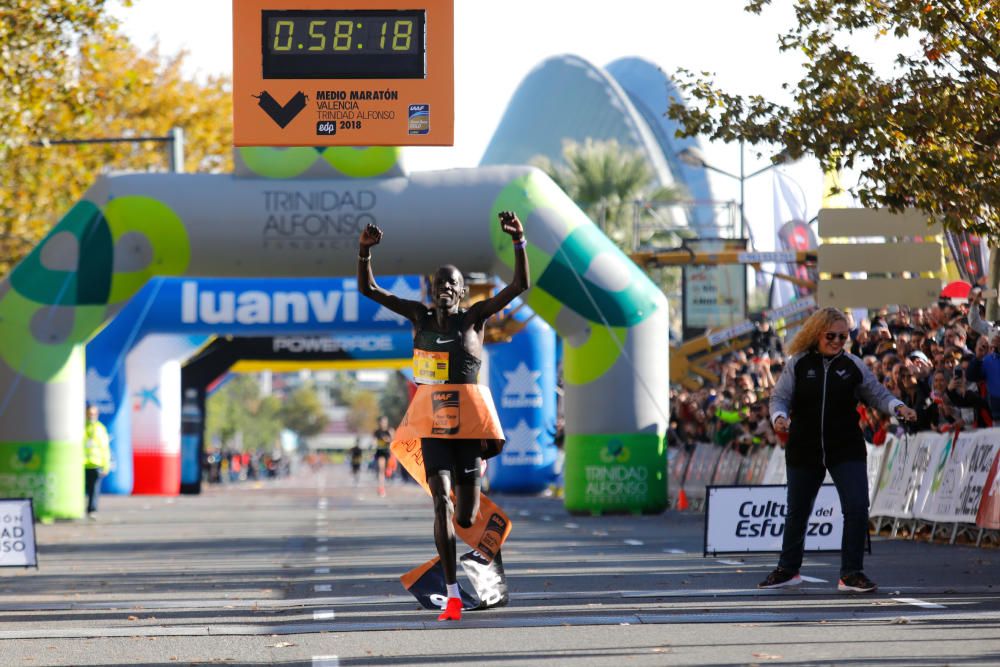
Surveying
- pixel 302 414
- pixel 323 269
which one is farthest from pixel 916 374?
pixel 302 414

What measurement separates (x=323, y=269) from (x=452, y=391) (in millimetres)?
13270

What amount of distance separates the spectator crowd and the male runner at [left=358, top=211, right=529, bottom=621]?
3165 millimetres

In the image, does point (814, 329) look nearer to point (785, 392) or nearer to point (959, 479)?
point (785, 392)

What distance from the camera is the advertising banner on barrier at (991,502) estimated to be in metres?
15.1

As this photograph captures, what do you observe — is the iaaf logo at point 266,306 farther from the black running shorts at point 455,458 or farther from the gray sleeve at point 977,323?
the black running shorts at point 455,458

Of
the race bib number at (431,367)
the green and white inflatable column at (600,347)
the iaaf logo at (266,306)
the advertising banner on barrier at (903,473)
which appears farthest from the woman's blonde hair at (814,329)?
the iaaf logo at (266,306)

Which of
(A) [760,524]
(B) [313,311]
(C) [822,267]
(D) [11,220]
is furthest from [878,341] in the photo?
(D) [11,220]

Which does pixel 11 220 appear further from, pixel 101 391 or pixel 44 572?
pixel 44 572

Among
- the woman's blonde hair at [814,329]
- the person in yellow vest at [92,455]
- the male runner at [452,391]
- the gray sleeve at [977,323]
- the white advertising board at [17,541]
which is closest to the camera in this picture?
the male runner at [452,391]

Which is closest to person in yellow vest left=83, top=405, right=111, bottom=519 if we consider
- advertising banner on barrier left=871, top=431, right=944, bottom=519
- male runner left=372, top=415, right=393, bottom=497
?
advertising banner on barrier left=871, top=431, right=944, bottom=519

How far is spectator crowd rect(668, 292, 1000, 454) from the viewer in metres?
16.0

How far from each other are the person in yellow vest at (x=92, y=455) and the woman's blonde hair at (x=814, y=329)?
16.0 metres

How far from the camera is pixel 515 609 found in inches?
391

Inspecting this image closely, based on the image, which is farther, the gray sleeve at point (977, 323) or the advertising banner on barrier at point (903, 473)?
the advertising banner on barrier at point (903, 473)
